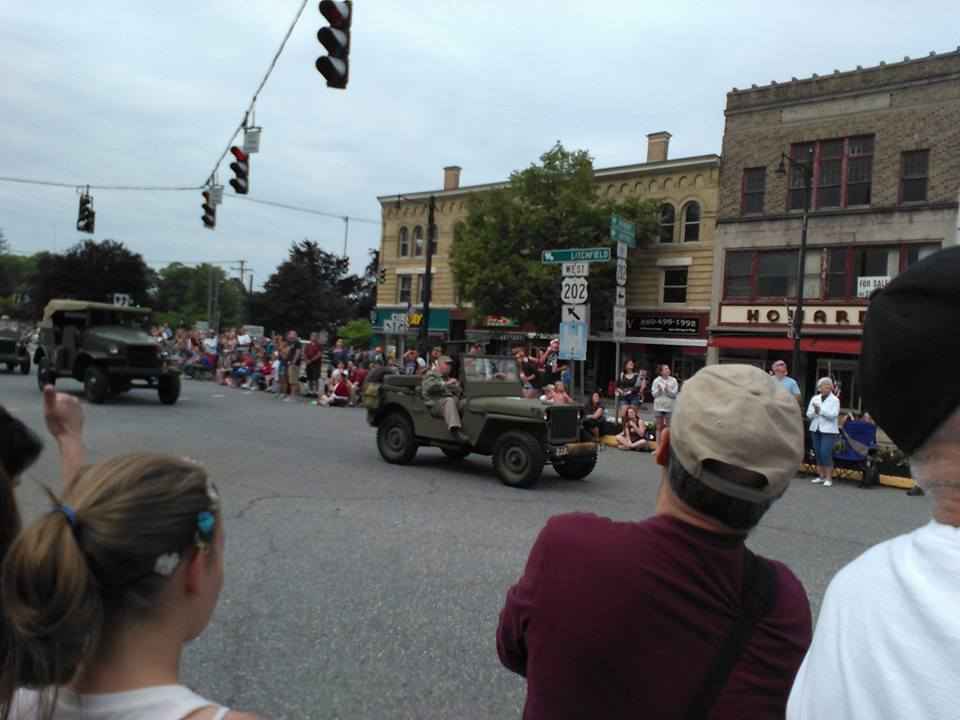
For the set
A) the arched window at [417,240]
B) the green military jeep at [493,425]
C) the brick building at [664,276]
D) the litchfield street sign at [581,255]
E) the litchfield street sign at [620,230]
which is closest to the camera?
the green military jeep at [493,425]

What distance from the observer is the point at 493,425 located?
9.74 metres

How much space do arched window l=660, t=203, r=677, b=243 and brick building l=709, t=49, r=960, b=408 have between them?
264 cm

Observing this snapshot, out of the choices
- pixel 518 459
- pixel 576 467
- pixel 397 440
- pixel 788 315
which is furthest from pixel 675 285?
pixel 518 459

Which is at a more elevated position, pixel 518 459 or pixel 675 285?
pixel 675 285

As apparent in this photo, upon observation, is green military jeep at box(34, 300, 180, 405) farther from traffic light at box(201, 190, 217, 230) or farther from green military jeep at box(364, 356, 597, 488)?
green military jeep at box(364, 356, 597, 488)

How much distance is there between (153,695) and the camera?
4.26 feet

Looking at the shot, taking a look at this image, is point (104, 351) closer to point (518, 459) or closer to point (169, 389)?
point (169, 389)

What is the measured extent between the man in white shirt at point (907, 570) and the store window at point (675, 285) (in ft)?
96.2

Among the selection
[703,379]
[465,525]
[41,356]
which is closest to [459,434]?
[465,525]

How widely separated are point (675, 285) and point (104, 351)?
68.7 ft

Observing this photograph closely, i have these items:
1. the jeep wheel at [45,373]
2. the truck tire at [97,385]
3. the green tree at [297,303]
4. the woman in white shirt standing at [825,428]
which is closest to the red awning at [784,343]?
the woman in white shirt standing at [825,428]

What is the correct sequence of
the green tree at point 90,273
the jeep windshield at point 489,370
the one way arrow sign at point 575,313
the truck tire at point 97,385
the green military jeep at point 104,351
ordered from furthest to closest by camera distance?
the green tree at point 90,273 → the green military jeep at point 104,351 → the truck tire at point 97,385 → the one way arrow sign at point 575,313 → the jeep windshield at point 489,370

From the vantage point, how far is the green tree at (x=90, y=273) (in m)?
48.1

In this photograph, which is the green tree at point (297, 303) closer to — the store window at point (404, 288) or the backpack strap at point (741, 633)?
the store window at point (404, 288)
